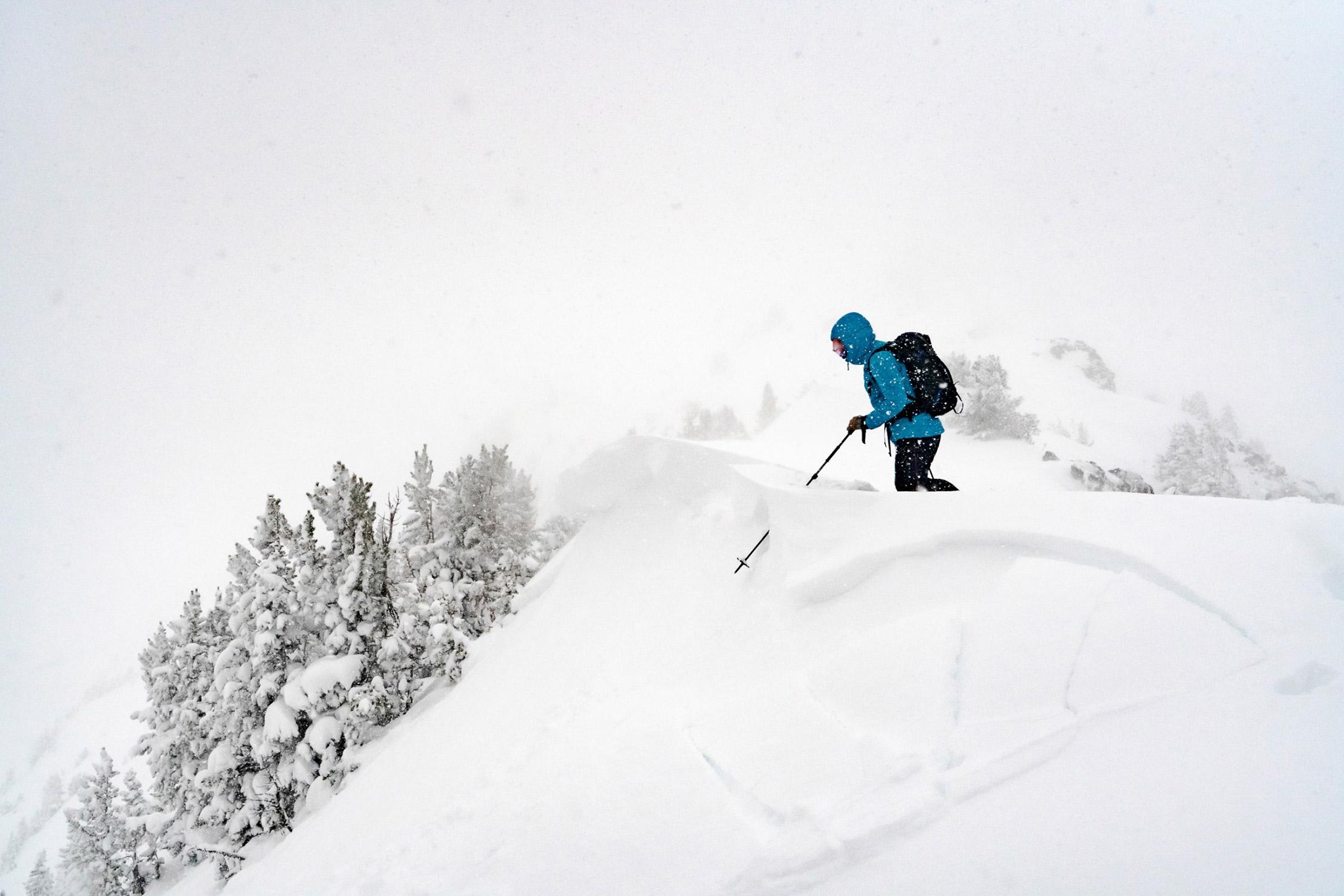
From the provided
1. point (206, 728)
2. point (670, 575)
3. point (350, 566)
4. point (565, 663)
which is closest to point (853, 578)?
point (670, 575)

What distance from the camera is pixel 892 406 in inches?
225

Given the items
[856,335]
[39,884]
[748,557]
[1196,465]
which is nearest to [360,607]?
[748,557]

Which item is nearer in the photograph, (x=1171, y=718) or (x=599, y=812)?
(x=1171, y=718)

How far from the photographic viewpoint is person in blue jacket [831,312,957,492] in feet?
18.7

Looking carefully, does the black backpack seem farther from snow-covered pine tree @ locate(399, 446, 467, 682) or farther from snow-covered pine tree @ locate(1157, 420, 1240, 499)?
snow-covered pine tree @ locate(1157, 420, 1240, 499)

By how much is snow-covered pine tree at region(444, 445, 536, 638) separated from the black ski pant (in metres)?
13.1

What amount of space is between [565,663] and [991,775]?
5.29m

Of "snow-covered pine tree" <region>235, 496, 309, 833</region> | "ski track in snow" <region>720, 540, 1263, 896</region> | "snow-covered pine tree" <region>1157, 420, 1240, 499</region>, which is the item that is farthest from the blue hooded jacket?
"snow-covered pine tree" <region>1157, 420, 1240, 499</region>

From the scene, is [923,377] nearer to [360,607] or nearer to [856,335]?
[856,335]

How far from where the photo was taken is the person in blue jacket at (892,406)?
571cm

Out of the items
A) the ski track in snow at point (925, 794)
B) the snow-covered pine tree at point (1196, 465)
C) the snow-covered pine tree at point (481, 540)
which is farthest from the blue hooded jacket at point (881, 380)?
the snow-covered pine tree at point (1196, 465)

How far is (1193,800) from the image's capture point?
82.7 inches

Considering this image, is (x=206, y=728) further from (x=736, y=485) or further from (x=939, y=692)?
(x=939, y=692)

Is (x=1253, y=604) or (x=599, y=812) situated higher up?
(x=599, y=812)
